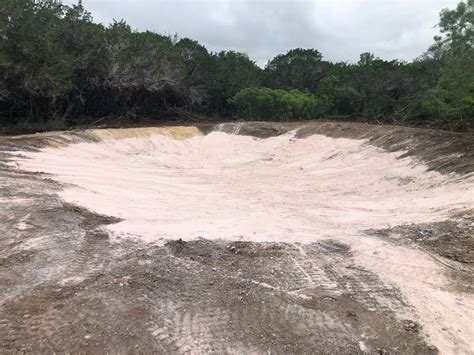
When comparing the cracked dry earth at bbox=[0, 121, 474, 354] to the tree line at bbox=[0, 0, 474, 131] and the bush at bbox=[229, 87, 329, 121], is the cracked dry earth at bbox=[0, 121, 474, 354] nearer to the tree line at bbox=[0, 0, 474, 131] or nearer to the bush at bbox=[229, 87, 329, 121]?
the tree line at bbox=[0, 0, 474, 131]

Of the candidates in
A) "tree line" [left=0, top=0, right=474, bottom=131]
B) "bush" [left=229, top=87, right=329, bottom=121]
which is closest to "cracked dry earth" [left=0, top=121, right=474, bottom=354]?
"tree line" [left=0, top=0, right=474, bottom=131]

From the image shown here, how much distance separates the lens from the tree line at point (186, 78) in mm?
24312

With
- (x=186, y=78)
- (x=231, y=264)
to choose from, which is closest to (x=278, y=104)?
(x=186, y=78)

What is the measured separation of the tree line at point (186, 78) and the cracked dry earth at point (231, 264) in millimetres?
9462

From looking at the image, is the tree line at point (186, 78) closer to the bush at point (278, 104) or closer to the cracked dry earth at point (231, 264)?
the bush at point (278, 104)

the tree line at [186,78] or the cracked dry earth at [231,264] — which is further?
the tree line at [186,78]

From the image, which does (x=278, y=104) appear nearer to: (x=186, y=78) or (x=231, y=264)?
(x=186, y=78)

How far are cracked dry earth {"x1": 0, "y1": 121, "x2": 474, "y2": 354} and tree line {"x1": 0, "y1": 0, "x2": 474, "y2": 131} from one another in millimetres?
9462

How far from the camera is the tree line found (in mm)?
24312

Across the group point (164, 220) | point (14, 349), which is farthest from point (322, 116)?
point (14, 349)

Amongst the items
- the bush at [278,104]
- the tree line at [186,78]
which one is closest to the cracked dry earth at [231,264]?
the tree line at [186,78]

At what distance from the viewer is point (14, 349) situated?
4.99 m

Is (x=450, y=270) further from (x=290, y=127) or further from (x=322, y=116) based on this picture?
(x=322, y=116)

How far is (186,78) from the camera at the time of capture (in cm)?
3547
